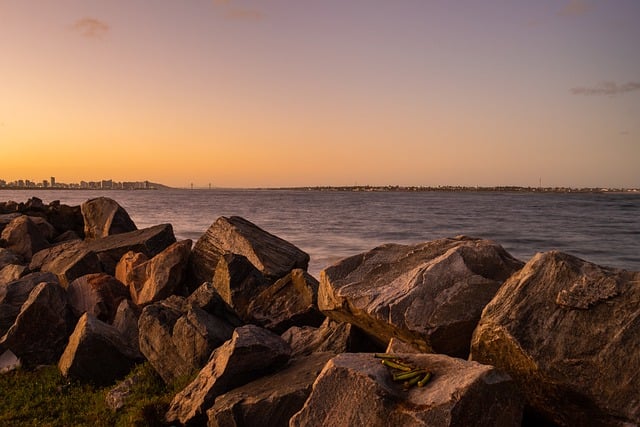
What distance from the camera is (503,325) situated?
682 centimetres

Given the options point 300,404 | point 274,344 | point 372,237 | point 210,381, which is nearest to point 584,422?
point 300,404

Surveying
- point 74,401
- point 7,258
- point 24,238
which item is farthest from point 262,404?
point 24,238

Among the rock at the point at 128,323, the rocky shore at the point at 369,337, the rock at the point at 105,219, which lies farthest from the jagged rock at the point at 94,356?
the rock at the point at 105,219

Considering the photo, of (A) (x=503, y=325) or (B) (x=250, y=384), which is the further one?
(B) (x=250, y=384)

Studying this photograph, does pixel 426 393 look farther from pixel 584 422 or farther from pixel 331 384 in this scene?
pixel 584 422

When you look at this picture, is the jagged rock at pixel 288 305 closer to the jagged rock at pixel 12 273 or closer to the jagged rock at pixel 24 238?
the jagged rock at pixel 12 273

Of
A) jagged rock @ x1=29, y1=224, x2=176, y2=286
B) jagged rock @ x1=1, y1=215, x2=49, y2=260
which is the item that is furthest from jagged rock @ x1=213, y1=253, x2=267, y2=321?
jagged rock @ x1=1, y1=215, x2=49, y2=260

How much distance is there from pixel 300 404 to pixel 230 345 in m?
1.57

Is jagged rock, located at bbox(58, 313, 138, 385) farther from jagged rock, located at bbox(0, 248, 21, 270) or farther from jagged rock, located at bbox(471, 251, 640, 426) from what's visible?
jagged rock, located at bbox(0, 248, 21, 270)

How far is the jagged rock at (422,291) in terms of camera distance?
7852 millimetres

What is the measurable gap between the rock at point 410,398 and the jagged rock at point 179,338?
165 inches

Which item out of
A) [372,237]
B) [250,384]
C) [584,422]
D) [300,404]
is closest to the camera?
[584,422]

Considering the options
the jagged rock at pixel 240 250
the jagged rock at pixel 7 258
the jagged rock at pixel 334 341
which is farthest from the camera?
the jagged rock at pixel 7 258

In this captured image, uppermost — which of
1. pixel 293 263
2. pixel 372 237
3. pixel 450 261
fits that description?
pixel 450 261
